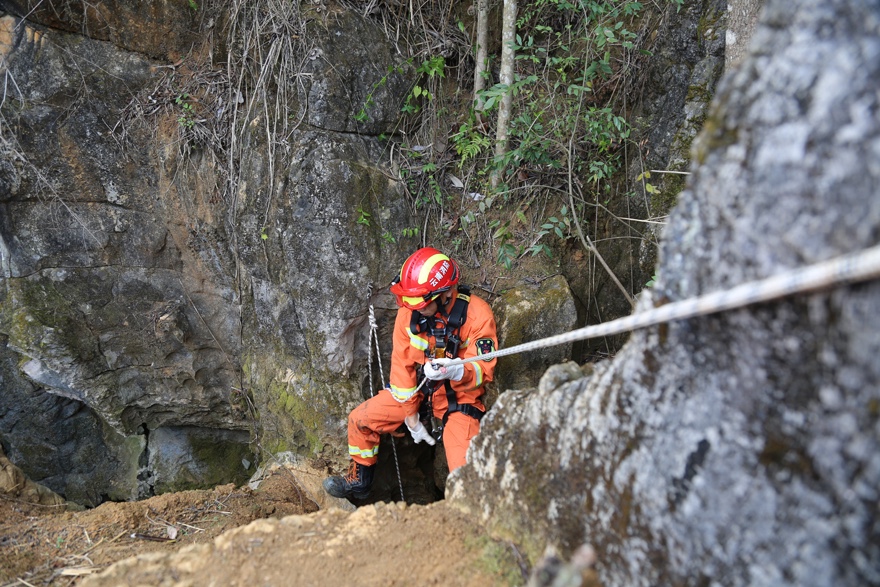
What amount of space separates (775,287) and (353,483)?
4081mm

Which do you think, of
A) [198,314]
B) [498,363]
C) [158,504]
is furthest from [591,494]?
[198,314]

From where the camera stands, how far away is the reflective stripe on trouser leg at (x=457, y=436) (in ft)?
12.6

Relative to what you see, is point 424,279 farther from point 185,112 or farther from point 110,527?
point 185,112

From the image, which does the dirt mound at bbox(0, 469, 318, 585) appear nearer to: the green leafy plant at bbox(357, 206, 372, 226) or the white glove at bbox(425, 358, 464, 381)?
the white glove at bbox(425, 358, 464, 381)

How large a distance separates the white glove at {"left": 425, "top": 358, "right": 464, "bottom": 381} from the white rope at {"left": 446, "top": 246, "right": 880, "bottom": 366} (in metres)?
2.29

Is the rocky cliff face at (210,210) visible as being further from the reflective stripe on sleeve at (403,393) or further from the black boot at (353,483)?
the reflective stripe on sleeve at (403,393)

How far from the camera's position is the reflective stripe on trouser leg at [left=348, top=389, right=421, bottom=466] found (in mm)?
4215

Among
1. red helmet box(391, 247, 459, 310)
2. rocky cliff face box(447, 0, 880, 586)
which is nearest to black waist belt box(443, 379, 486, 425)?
red helmet box(391, 247, 459, 310)

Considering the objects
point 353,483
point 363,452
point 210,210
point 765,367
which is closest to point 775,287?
point 765,367

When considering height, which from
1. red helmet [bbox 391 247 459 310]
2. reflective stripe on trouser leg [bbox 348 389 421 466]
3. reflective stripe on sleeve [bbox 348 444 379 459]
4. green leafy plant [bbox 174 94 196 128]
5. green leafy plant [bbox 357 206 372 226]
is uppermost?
green leafy plant [bbox 174 94 196 128]

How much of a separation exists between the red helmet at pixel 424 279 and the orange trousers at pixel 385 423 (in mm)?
861

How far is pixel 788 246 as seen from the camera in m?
1.12

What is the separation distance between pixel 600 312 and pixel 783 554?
12.3 feet

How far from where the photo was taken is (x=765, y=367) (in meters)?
1.20
